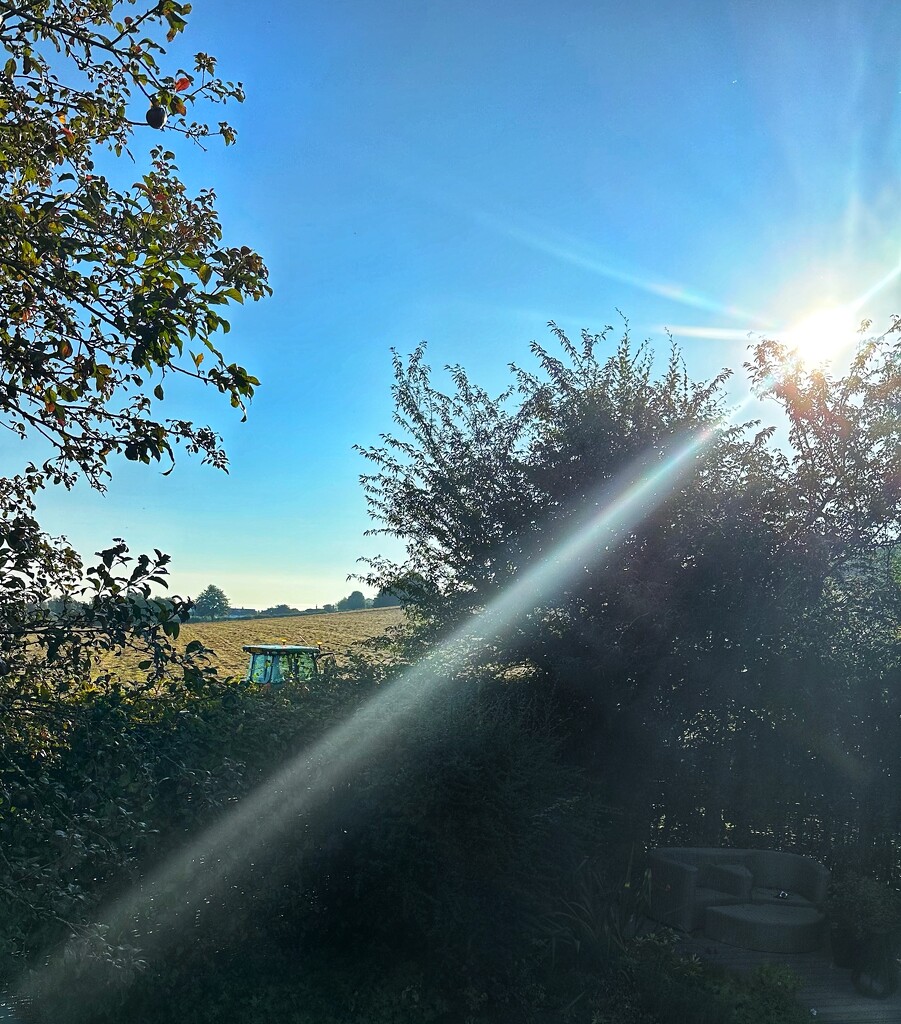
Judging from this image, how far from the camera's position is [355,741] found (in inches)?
223

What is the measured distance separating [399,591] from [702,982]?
213 inches

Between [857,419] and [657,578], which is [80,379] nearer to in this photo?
[657,578]

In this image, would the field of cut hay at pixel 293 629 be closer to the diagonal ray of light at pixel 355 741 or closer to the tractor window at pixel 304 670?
the tractor window at pixel 304 670

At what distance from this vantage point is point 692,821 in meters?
7.74

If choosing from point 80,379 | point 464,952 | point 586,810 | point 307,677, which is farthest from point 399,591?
point 80,379

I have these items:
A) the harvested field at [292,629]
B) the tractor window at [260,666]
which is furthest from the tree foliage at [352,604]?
the tractor window at [260,666]

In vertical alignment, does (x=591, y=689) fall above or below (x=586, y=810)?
above

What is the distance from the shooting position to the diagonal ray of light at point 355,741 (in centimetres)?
465

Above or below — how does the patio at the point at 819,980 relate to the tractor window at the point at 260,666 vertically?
below

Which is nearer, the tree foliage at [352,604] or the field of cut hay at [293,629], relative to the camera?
the field of cut hay at [293,629]

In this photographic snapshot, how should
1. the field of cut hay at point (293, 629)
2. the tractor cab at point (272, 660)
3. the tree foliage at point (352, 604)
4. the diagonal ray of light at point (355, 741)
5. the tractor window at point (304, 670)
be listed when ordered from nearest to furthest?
the diagonal ray of light at point (355, 741)
the tractor window at point (304, 670)
the tractor cab at point (272, 660)
the field of cut hay at point (293, 629)
the tree foliage at point (352, 604)

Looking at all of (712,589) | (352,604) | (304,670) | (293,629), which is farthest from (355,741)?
(352,604)

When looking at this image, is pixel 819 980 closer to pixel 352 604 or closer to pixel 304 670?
pixel 304 670

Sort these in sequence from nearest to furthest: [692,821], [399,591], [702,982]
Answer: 1. [702,982]
2. [692,821]
3. [399,591]
